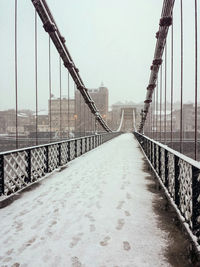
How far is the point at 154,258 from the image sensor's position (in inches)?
84.9

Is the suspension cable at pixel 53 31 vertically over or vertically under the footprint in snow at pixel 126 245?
over

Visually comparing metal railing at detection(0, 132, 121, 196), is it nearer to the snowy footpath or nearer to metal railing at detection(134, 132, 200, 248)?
the snowy footpath

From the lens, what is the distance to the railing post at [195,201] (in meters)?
2.11

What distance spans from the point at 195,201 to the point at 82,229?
1334 millimetres

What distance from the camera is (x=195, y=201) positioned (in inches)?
84.7

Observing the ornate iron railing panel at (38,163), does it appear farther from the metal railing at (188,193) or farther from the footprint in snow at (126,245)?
the footprint in snow at (126,245)

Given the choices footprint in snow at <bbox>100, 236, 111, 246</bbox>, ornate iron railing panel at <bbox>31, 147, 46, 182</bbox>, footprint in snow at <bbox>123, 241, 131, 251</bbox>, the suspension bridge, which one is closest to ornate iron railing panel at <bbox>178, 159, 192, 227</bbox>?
→ the suspension bridge

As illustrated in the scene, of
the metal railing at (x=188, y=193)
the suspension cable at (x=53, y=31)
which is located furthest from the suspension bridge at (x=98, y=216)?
the suspension cable at (x=53, y=31)

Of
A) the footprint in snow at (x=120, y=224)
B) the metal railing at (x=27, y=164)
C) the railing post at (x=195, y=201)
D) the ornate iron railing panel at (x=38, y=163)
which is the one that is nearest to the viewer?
the railing post at (x=195, y=201)

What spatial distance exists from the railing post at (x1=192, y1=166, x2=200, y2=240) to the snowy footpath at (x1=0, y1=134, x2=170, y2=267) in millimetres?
401

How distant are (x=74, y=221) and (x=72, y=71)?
9.34m

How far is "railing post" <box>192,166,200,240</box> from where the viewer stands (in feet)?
6.92

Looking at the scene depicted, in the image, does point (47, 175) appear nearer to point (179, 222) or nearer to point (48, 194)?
point (48, 194)

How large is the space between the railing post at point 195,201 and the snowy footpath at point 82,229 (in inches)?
15.8
